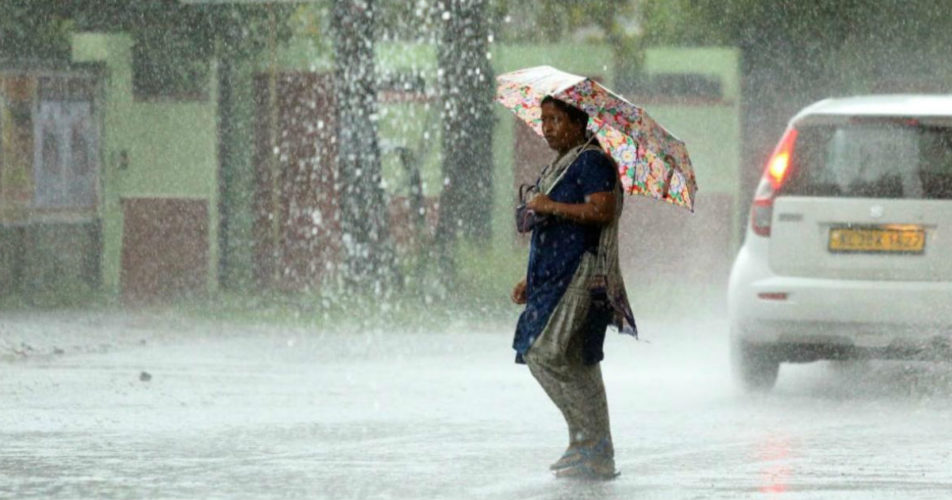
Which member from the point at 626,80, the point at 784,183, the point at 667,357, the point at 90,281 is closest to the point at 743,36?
the point at 626,80

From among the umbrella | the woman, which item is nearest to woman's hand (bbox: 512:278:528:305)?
the woman

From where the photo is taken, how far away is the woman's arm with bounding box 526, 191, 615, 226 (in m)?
8.84

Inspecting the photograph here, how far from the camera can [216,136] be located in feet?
75.6

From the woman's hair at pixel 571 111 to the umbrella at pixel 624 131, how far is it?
31 mm

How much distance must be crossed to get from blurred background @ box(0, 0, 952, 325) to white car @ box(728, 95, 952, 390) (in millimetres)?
7618

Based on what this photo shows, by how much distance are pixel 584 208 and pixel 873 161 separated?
3709mm

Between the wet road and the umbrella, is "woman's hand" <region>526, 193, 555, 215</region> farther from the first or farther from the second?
the wet road

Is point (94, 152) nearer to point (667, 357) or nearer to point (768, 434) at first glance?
point (667, 357)

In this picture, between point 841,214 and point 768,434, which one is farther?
point 841,214

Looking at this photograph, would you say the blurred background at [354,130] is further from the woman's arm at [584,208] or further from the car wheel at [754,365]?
the woman's arm at [584,208]

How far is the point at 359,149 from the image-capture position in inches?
835

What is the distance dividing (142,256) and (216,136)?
160 cm

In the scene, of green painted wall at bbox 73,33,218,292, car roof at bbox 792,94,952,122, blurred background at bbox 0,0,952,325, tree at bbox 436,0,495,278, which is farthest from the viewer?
green painted wall at bbox 73,33,218,292

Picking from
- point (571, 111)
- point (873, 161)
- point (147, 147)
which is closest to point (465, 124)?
point (147, 147)
